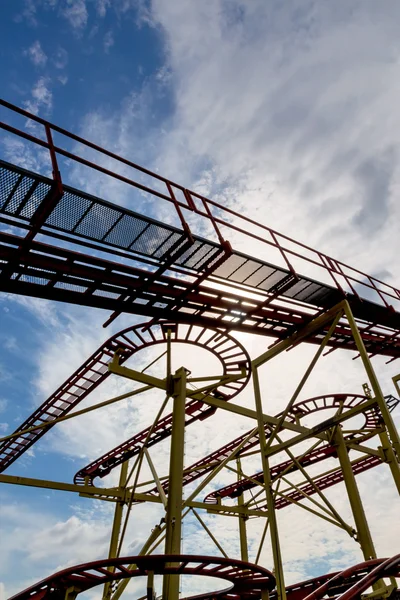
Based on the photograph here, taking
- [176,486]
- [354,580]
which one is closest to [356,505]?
[354,580]

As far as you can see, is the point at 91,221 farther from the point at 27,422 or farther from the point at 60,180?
the point at 27,422

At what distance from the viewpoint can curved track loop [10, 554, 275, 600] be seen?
6.41m

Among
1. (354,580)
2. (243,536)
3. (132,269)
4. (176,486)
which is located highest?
(132,269)

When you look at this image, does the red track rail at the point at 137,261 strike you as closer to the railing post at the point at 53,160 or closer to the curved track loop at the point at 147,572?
the railing post at the point at 53,160

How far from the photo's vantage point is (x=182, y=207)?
320 inches

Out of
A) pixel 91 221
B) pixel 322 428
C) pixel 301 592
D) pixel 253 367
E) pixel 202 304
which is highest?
pixel 91 221

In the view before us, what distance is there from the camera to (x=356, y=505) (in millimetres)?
13406

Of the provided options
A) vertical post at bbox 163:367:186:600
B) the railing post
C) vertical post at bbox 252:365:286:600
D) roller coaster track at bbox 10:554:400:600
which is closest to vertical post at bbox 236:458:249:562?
vertical post at bbox 163:367:186:600

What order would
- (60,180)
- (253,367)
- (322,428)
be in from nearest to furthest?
(60,180)
(322,428)
(253,367)

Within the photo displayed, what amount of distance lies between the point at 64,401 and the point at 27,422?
9.03 ft

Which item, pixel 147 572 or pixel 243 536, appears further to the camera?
pixel 243 536

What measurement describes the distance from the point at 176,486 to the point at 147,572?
3139mm

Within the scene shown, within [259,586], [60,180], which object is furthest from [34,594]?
[60,180]

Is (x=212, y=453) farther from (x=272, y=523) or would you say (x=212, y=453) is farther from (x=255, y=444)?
(x=272, y=523)
